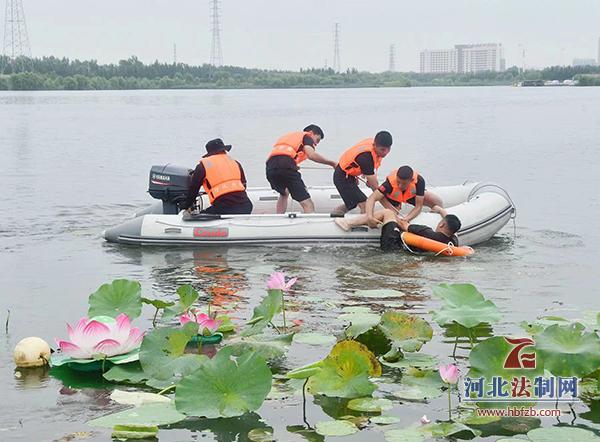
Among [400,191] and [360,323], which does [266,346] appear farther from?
[400,191]

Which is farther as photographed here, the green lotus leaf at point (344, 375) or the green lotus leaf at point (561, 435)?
the green lotus leaf at point (344, 375)

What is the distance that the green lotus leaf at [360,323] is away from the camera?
523 cm

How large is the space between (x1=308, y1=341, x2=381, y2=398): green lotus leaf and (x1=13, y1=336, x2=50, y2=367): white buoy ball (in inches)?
69.2

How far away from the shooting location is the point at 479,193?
10.8 meters

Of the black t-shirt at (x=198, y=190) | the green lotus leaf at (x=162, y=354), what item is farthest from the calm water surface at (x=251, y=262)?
the black t-shirt at (x=198, y=190)

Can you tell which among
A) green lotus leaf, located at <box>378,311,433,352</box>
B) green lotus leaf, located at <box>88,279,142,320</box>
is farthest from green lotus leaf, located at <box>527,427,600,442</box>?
green lotus leaf, located at <box>88,279,142,320</box>

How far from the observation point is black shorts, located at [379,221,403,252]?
9.39 meters

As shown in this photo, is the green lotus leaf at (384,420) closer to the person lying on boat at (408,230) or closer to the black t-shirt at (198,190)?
the person lying on boat at (408,230)

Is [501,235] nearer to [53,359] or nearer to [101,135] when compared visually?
[53,359]

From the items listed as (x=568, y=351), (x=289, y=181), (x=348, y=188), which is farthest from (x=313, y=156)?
(x=568, y=351)

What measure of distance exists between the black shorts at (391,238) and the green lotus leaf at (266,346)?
453 centimetres

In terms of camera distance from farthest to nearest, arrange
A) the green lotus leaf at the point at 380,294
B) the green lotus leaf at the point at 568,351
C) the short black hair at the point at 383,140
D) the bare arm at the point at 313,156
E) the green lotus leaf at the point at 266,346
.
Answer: the bare arm at the point at 313,156 → the short black hair at the point at 383,140 → the green lotus leaf at the point at 380,294 → the green lotus leaf at the point at 266,346 → the green lotus leaf at the point at 568,351

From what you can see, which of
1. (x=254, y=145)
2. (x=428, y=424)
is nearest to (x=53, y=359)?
(x=428, y=424)

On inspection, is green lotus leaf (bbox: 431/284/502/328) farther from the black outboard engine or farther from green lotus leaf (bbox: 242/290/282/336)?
the black outboard engine
